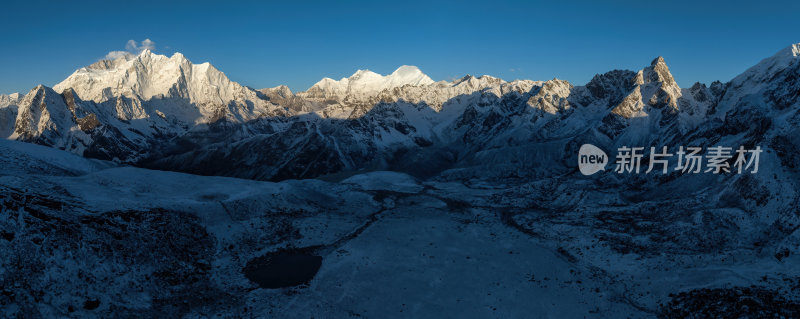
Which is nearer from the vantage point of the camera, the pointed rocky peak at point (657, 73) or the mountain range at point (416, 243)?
the mountain range at point (416, 243)

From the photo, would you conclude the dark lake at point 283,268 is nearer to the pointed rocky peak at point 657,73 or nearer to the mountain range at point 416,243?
the mountain range at point 416,243

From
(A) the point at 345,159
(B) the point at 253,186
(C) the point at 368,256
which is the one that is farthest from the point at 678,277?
(A) the point at 345,159

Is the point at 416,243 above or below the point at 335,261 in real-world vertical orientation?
above

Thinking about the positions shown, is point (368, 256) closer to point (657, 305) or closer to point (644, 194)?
point (657, 305)

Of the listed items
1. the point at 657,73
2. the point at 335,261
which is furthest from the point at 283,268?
the point at 657,73

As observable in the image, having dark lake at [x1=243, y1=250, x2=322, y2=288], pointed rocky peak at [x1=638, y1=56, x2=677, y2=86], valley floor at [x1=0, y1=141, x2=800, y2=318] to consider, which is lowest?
dark lake at [x1=243, y1=250, x2=322, y2=288]

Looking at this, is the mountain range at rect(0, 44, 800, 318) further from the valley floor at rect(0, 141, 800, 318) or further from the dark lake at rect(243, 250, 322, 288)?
the dark lake at rect(243, 250, 322, 288)

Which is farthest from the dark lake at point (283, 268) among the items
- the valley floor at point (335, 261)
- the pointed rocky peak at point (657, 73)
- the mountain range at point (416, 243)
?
the pointed rocky peak at point (657, 73)

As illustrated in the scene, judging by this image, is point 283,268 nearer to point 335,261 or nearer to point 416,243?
point 335,261

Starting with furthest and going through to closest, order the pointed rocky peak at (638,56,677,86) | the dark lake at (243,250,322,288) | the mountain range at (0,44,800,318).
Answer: the pointed rocky peak at (638,56,677,86), the dark lake at (243,250,322,288), the mountain range at (0,44,800,318)

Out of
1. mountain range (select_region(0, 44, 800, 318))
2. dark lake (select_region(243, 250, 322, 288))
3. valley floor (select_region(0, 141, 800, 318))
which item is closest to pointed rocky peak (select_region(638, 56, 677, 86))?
mountain range (select_region(0, 44, 800, 318))

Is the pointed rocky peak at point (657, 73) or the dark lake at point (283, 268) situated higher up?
the pointed rocky peak at point (657, 73)
